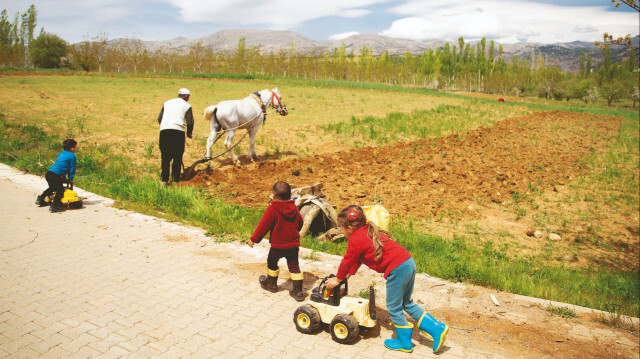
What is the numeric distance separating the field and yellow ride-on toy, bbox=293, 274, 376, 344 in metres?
2.00

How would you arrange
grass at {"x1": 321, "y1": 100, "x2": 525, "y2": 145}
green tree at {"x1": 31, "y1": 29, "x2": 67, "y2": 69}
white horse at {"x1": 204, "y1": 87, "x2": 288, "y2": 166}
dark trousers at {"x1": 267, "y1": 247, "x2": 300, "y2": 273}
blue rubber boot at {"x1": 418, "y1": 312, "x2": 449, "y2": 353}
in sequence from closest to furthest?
blue rubber boot at {"x1": 418, "y1": 312, "x2": 449, "y2": 353}
dark trousers at {"x1": 267, "y1": 247, "x2": 300, "y2": 273}
white horse at {"x1": 204, "y1": 87, "x2": 288, "y2": 166}
grass at {"x1": 321, "y1": 100, "x2": 525, "y2": 145}
green tree at {"x1": 31, "y1": 29, "x2": 67, "y2": 69}

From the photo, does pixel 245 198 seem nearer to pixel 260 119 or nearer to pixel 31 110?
pixel 260 119

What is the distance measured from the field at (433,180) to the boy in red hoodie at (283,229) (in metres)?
1.71

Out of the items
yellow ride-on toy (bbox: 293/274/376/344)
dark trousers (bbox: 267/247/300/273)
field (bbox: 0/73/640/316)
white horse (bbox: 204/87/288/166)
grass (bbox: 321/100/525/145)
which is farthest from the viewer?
grass (bbox: 321/100/525/145)

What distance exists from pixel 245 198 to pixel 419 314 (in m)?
5.54

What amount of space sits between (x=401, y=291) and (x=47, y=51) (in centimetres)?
6442

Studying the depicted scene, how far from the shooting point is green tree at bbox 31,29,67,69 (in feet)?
176

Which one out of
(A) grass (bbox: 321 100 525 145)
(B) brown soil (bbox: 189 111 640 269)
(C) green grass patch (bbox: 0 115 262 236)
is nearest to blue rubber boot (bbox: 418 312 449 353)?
(B) brown soil (bbox: 189 111 640 269)

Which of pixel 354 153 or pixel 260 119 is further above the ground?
pixel 260 119

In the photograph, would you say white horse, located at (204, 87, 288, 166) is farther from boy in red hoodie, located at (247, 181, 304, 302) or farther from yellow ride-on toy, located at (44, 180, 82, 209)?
boy in red hoodie, located at (247, 181, 304, 302)

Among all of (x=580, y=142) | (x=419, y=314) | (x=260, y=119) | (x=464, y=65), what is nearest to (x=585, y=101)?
(x=464, y=65)

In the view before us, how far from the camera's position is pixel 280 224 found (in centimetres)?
474

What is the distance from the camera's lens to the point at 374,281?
536cm

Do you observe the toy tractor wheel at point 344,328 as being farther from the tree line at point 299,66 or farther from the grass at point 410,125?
the tree line at point 299,66
